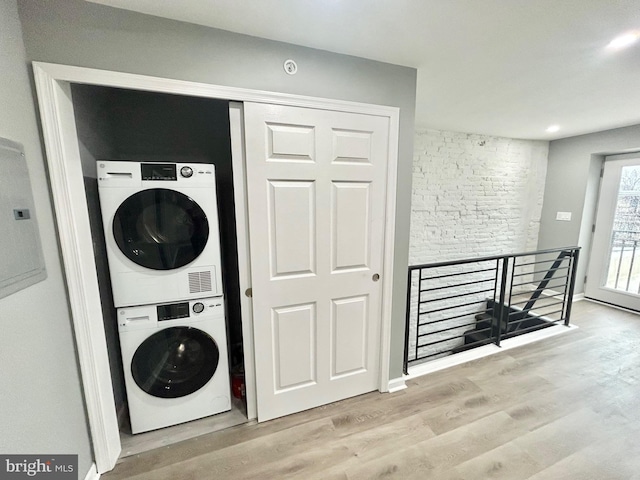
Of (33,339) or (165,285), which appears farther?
(165,285)

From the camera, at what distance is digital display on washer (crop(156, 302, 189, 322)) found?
1580mm

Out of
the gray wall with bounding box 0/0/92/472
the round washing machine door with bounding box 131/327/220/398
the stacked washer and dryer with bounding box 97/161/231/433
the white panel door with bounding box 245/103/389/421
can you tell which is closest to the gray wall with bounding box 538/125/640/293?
the white panel door with bounding box 245/103/389/421

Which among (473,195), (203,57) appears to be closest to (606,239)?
(473,195)

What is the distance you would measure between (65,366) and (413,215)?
11.6 feet

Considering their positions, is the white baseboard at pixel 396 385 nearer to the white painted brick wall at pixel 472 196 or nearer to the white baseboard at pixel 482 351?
the white baseboard at pixel 482 351

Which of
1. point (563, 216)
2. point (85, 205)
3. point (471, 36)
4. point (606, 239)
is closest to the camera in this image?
point (85, 205)

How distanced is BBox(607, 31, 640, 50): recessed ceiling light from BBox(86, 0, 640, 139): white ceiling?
0.13 feet

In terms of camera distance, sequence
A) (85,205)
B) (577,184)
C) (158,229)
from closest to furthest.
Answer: (85,205), (158,229), (577,184)

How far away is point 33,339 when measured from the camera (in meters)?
1.04

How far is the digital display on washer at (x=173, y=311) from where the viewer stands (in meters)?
1.58

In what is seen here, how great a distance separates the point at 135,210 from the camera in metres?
1.47

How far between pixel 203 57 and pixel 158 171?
2.10 feet
